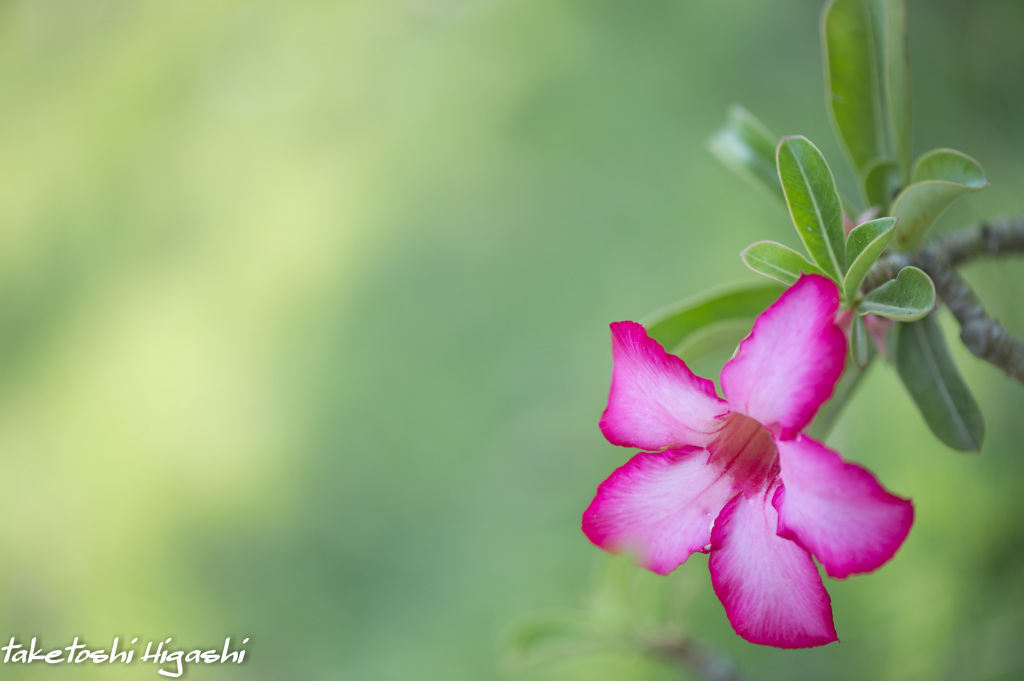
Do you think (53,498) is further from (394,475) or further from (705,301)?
(705,301)

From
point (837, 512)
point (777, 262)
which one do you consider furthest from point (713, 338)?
point (837, 512)

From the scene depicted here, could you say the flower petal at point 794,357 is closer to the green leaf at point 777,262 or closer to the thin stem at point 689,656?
the green leaf at point 777,262

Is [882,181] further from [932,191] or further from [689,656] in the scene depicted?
[689,656]

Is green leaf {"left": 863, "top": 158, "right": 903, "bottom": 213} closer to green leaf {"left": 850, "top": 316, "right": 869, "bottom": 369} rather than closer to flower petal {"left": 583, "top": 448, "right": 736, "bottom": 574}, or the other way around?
green leaf {"left": 850, "top": 316, "right": 869, "bottom": 369}

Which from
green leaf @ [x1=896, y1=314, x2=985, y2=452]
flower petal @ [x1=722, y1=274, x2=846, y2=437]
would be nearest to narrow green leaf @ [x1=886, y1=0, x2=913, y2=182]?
green leaf @ [x1=896, y1=314, x2=985, y2=452]

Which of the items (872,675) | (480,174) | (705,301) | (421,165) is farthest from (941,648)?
(421,165)
